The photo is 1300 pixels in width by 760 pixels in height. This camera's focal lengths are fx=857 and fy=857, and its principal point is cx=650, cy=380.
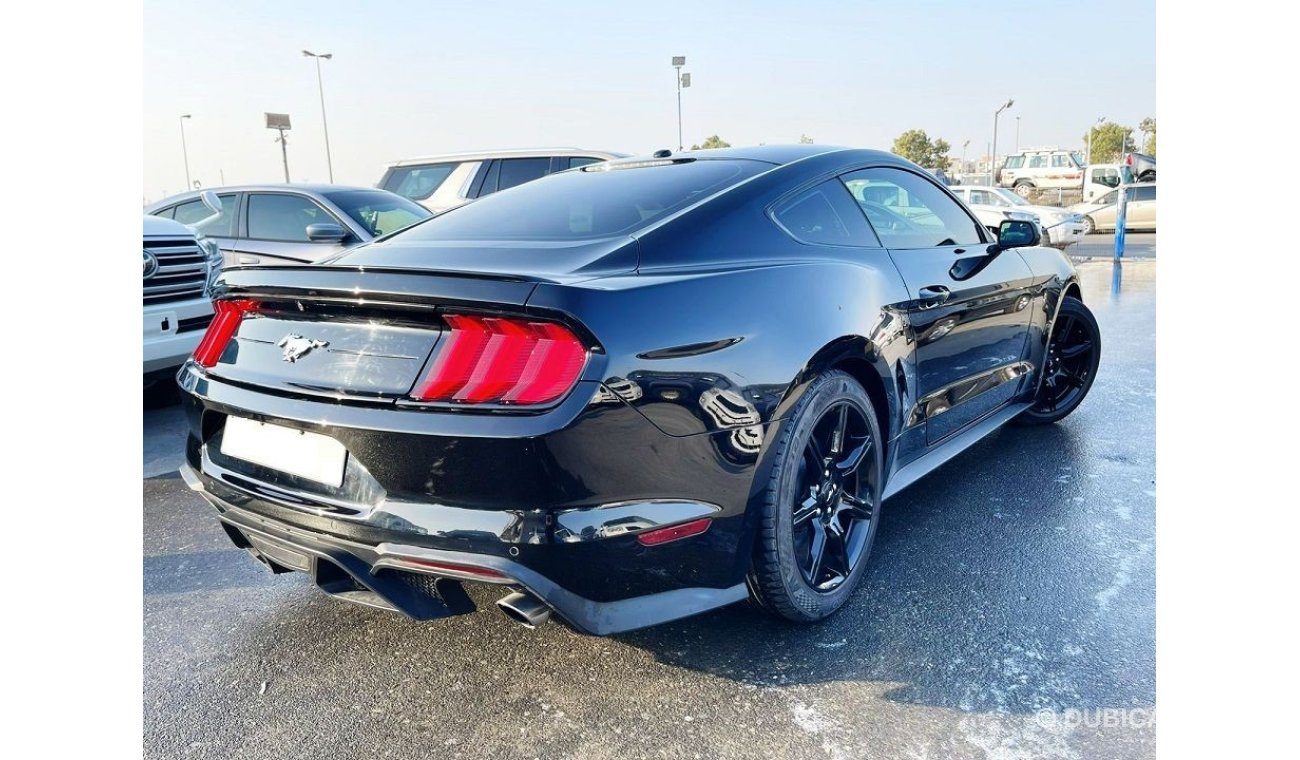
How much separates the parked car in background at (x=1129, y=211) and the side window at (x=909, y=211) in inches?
810

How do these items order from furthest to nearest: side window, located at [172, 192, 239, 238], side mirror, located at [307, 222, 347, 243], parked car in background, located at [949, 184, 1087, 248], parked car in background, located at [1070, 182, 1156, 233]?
parked car in background, located at [1070, 182, 1156, 233] → parked car in background, located at [949, 184, 1087, 248] → side window, located at [172, 192, 239, 238] → side mirror, located at [307, 222, 347, 243]

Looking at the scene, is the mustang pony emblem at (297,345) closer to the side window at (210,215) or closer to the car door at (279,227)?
the car door at (279,227)

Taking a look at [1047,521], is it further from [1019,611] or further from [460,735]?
[460,735]

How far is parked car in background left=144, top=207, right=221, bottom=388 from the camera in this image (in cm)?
495

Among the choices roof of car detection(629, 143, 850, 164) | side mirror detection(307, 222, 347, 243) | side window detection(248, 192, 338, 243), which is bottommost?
side mirror detection(307, 222, 347, 243)

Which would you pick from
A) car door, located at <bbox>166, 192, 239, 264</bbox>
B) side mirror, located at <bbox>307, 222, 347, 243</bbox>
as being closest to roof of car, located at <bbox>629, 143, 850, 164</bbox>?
side mirror, located at <bbox>307, 222, 347, 243</bbox>

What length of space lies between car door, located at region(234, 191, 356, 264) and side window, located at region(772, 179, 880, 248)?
5069mm

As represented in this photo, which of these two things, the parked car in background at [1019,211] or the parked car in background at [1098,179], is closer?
the parked car in background at [1019,211]

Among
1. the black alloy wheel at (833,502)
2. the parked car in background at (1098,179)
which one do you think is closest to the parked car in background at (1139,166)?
the parked car in background at (1098,179)

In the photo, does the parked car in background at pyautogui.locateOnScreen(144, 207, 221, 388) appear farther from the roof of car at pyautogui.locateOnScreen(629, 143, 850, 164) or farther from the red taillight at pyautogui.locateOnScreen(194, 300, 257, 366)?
the roof of car at pyautogui.locateOnScreen(629, 143, 850, 164)

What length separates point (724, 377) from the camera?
7.18 feet

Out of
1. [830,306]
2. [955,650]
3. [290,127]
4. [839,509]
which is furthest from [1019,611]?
[290,127]

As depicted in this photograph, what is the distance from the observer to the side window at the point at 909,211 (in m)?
3.20

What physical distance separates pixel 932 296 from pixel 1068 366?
2.08 metres
